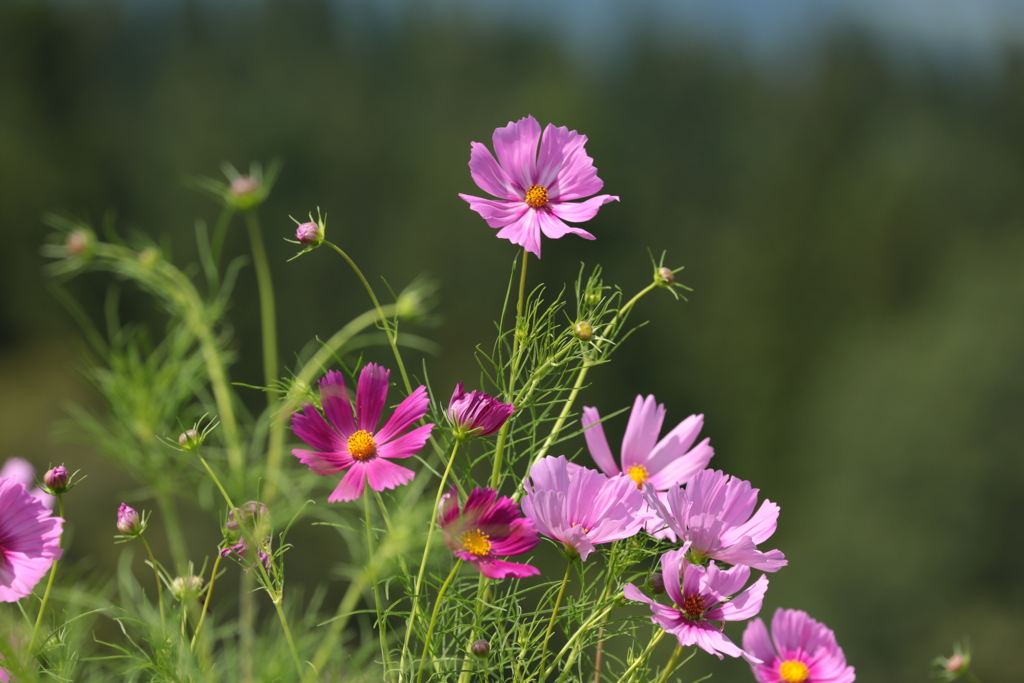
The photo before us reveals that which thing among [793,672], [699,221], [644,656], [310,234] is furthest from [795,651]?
[699,221]

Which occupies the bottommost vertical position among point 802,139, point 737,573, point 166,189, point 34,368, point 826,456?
point 34,368

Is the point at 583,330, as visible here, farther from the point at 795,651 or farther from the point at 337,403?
the point at 795,651

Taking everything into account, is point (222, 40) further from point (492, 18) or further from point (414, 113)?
point (492, 18)

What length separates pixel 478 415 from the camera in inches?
12.5

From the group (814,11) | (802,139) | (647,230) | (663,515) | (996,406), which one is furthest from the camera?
(814,11)

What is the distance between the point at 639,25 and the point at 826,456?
9.43 metres

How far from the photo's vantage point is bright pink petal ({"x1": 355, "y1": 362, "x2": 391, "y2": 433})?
14.5 inches

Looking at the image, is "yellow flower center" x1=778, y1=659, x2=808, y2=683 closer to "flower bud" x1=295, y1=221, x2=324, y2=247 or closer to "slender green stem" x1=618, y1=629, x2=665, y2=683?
"slender green stem" x1=618, y1=629, x2=665, y2=683

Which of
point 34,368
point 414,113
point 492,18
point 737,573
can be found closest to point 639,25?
point 492,18

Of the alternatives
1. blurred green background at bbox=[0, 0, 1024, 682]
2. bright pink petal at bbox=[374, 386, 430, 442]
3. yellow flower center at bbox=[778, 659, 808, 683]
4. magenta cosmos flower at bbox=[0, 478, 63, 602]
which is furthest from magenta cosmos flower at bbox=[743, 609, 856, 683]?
blurred green background at bbox=[0, 0, 1024, 682]

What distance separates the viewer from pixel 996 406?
8.91 meters

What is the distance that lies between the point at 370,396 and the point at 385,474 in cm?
5

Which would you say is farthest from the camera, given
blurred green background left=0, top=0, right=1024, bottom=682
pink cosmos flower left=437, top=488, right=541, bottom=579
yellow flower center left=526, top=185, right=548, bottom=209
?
blurred green background left=0, top=0, right=1024, bottom=682

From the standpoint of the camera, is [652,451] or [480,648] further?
[652,451]
